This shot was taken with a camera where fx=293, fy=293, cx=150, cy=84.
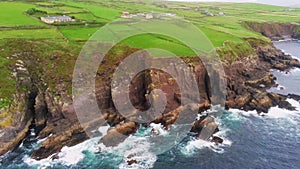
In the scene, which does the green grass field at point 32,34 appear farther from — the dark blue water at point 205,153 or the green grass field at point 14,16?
the dark blue water at point 205,153

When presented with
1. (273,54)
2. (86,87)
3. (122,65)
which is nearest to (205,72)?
(122,65)

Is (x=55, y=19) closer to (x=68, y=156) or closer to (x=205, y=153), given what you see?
(x=68, y=156)

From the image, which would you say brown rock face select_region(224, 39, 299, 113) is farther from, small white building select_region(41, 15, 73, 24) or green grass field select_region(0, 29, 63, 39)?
small white building select_region(41, 15, 73, 24)

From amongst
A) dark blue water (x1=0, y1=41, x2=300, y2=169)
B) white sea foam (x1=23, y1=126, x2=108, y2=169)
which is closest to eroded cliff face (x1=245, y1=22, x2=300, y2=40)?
dark blue water (x1=0, y1=41, x2=300, y2=169)

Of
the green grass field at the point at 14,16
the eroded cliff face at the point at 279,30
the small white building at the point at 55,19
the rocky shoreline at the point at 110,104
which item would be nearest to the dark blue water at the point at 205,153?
the rocky shoreline at the point at 110,104

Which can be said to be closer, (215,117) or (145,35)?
(215,117)

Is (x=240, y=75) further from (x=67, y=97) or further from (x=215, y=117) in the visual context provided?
(x=67, y=97)
